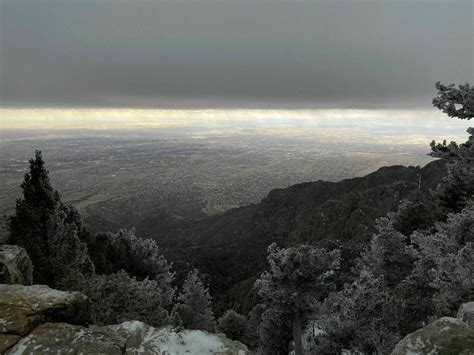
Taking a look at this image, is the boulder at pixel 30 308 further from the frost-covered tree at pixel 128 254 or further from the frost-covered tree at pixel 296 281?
the frost-covered tree at pixel 128 254

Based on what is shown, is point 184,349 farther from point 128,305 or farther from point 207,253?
point 207,253

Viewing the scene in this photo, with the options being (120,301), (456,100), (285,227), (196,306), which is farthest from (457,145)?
(285,227)

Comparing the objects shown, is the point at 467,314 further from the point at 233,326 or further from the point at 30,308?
the point at 233,326

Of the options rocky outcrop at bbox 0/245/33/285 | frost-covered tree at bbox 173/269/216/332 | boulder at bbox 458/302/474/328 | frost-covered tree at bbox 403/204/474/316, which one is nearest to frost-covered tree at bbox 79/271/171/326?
rocky outcrop at bbox 0/245/33/285

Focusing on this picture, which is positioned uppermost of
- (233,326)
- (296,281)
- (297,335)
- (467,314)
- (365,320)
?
(467,314)

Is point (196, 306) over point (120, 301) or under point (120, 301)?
under

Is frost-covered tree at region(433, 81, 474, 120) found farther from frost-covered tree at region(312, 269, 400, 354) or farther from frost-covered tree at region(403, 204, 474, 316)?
frost-covered tree at region(312, 269, 400, 354)

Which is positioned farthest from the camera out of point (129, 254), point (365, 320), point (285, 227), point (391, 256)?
point (285, 227)
